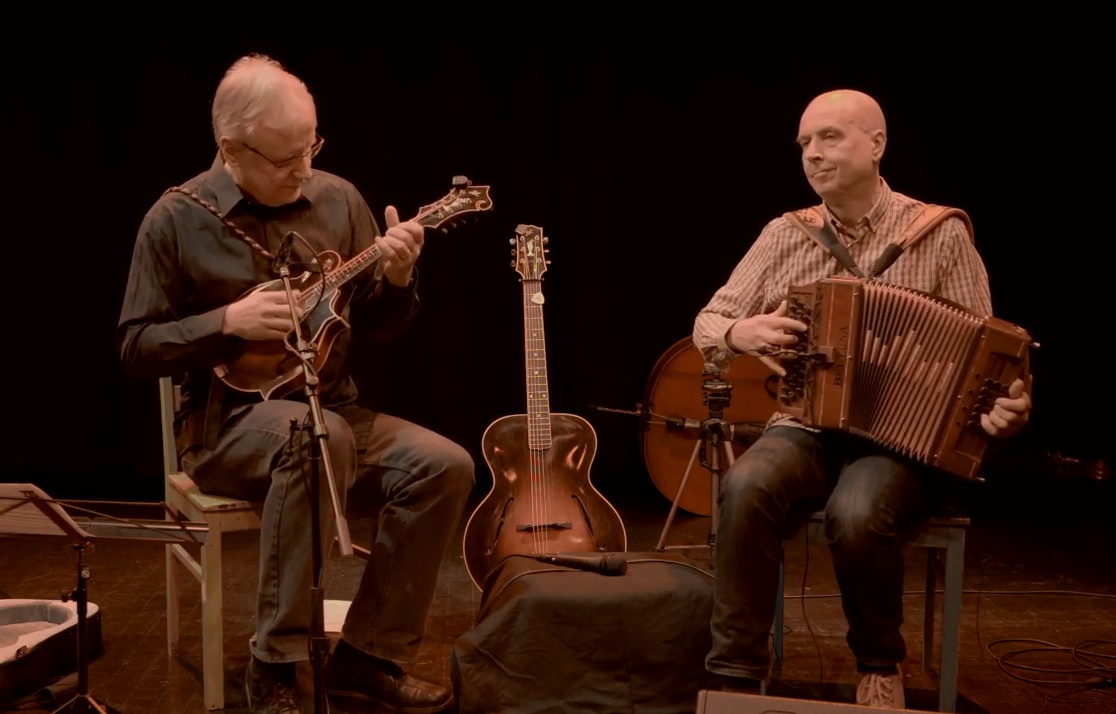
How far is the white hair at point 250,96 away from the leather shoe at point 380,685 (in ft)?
4.42

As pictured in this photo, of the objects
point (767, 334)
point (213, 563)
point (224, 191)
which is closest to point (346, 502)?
point (213, 563)

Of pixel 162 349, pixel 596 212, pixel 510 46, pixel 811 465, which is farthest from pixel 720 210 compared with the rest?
pixel 162 349

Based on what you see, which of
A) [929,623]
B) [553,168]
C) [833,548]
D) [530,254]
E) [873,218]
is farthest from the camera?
[553,168]

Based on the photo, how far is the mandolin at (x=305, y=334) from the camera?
2939mm

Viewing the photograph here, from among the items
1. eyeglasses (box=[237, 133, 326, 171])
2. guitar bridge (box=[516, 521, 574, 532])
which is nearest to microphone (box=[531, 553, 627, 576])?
guitar bridge (box=[516, 521, 574, 532])

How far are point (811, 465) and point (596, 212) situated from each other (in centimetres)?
278

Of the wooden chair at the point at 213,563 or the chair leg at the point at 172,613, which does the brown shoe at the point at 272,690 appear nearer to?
the wooden chair at the point at 213,563

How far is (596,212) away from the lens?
5.45 m

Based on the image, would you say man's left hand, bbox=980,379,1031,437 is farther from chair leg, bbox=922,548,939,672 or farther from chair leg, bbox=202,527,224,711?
chair leg, bbox=202,527,224,711

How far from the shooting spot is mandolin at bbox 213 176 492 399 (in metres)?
2.94

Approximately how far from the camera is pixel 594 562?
2939 mm

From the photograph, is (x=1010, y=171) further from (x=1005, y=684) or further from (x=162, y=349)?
(x=162, y=349)

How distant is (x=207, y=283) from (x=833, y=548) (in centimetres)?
170

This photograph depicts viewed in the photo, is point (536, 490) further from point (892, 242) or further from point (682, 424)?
point (682, 424)
